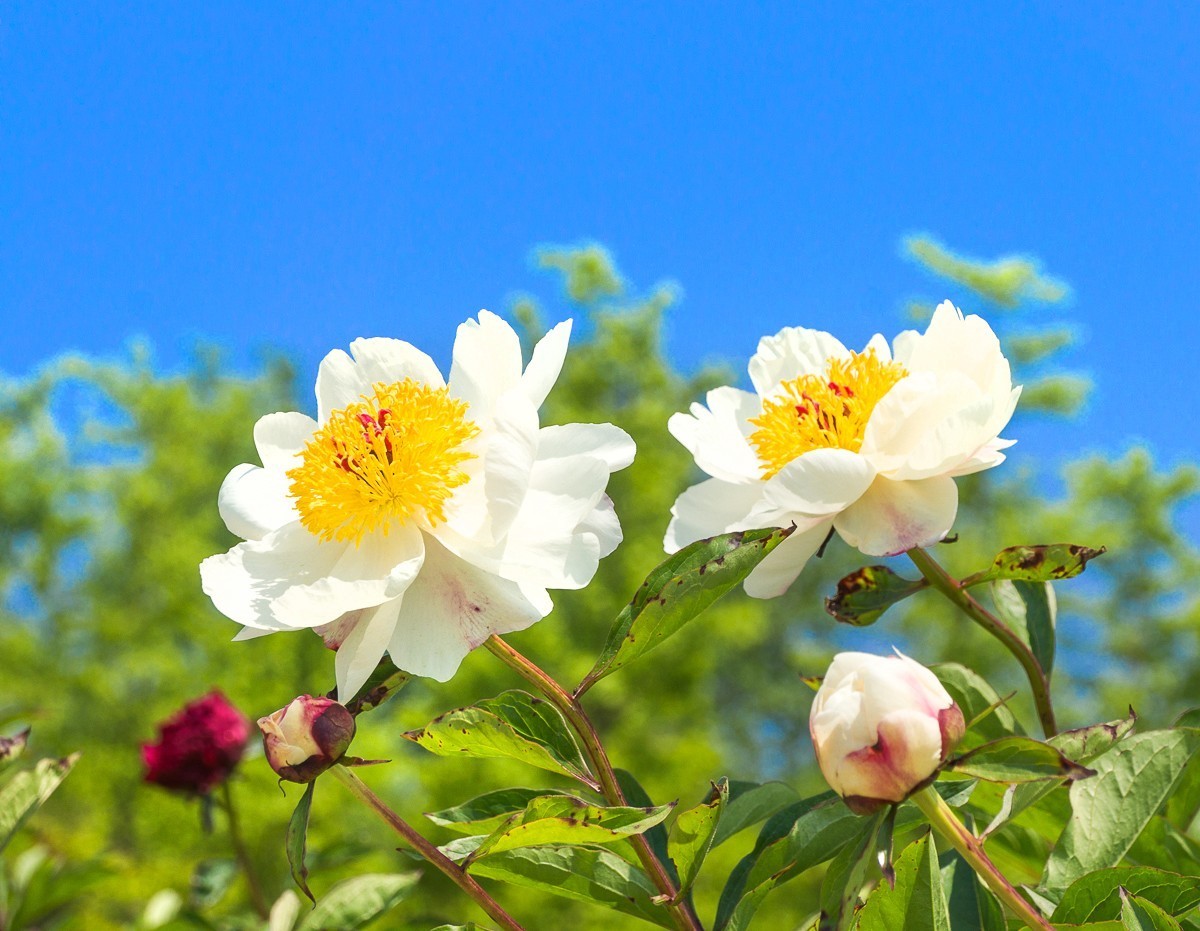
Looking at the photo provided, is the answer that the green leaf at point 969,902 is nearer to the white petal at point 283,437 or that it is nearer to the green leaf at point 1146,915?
the green leaf at point 1146,915

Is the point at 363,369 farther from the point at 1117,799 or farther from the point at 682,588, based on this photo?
the point at 1117,799

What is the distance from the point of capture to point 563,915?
6.26 metres

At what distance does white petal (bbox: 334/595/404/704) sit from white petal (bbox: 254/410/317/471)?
15 centimetres

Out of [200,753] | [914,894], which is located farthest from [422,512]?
[200,753]

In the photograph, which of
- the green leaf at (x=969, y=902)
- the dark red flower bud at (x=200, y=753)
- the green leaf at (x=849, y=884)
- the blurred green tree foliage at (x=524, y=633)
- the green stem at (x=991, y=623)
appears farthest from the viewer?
the blurred green tree foliage at (x=524, y=633)

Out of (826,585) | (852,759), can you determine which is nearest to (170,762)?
(852,759)

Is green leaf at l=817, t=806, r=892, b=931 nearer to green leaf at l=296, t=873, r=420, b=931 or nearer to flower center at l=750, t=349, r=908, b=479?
flower center at l=750, t=349, r=908, b=479

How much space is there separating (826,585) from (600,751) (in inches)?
366

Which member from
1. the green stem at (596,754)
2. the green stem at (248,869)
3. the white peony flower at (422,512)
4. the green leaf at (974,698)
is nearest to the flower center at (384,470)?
the white peony flower at (422,512)

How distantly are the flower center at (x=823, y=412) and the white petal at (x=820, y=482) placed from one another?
0.20 feet

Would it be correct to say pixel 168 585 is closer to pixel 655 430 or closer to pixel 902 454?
pixel 655 430

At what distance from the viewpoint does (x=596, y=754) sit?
549 millimetres

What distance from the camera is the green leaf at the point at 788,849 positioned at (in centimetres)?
56

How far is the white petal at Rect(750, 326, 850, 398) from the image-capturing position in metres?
0.84
